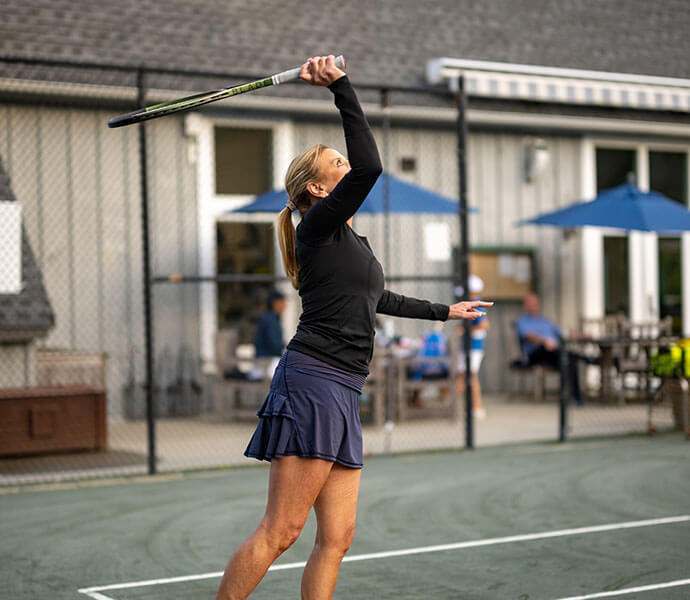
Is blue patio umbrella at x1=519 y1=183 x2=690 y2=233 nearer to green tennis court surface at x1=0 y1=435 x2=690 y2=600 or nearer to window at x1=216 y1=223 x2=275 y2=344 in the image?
window at x1=216 y1=223 x2=275 y2=344

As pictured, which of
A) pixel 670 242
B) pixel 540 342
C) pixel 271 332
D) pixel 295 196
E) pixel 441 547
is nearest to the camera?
pixel 295 196

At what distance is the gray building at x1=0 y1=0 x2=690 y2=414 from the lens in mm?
11914

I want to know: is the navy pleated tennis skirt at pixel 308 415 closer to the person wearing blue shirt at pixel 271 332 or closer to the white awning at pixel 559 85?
the person wearing blue shirt at pixel 271 332

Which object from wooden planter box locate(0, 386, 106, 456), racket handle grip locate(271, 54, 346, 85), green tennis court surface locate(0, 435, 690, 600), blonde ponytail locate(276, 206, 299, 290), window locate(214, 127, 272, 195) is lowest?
green tennis court surface locate(0, 435, 690, 600)

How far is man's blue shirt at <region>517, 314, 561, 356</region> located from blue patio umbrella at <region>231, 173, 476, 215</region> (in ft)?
8.09

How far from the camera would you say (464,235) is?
9.84 metres

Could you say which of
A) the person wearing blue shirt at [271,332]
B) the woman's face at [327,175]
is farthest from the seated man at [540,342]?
the woman's face at [327,175]

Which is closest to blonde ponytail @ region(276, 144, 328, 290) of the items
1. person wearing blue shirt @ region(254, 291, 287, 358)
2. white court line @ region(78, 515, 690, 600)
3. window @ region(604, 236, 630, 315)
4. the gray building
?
white court line @ region(78, 515, 690, 600)

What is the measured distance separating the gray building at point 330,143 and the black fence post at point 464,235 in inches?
35.7

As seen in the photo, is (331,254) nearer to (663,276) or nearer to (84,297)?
(84,297)

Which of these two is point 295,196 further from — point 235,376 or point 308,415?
point 235,376

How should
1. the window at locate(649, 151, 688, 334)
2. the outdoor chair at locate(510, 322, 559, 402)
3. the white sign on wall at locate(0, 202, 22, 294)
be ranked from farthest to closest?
the window at locate(649, 151, 688, 334) → the outdoor chair at locate(510, 322, 559, 402) → the white sign on wall at locate(0, 202, 22, 294)

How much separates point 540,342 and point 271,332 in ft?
11.9

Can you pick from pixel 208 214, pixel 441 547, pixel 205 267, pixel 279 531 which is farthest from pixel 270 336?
pixel 279 531
